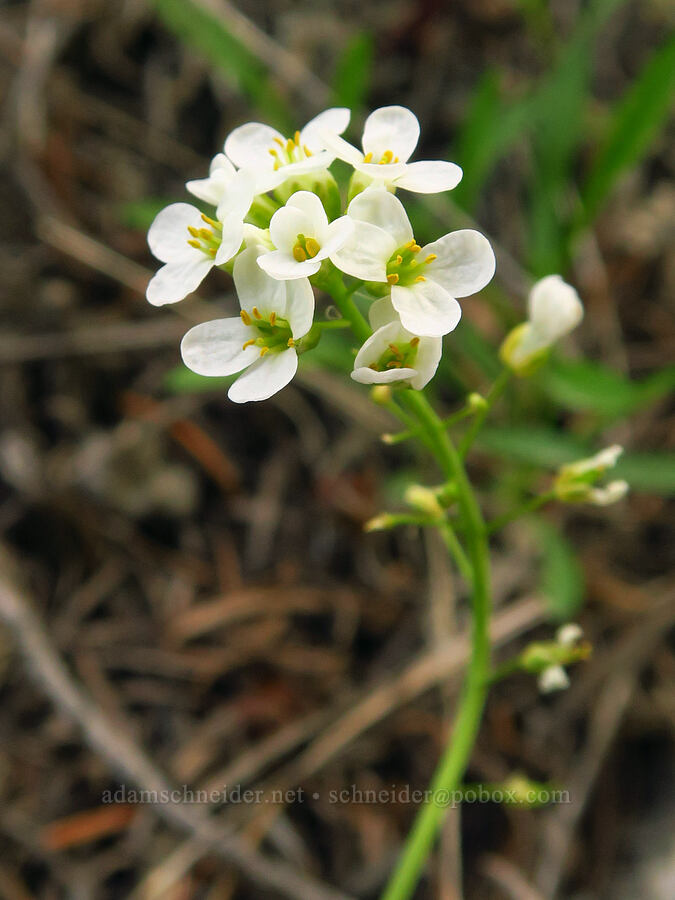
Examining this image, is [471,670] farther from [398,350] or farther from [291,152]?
[291,152]

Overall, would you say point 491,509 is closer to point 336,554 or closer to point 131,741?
point 336,554

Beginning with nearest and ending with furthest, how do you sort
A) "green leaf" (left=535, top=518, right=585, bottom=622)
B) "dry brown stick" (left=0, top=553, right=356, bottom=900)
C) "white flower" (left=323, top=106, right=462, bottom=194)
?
"white flower" (left=323, top=106, right=462, bottom=194), "dry brown stick" (left=0, top=553, right=356, bottom=900), "green leaf" (left=535, top=518, right=585, bottom=622)

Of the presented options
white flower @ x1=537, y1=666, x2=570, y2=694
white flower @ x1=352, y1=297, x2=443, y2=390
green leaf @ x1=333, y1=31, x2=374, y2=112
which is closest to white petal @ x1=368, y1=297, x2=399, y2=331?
white flower @ x1=352, y1=297, x2=443, y2=390

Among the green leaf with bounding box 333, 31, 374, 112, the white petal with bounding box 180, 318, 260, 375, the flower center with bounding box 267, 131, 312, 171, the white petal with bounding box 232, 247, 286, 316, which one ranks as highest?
the green leaf with bounding box 333, 31, 374, 112

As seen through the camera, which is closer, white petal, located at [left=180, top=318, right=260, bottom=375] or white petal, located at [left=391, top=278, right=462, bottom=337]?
white petal, located at [left=391, top=278, right=462, bottom=337]

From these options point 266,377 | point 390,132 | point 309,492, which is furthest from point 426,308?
point 309,492

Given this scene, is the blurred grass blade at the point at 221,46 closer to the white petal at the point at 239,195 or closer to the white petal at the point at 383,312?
the white petal at the point at 239,195

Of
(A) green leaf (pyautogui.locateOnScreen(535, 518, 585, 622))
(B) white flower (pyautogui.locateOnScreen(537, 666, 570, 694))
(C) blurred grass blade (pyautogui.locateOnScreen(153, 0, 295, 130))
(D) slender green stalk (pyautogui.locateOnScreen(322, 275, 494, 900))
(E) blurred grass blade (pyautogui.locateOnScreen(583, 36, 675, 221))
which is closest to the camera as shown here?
(D) slender green stalk (pyautogui.locateOnScreen(322, 275, 494, 900))

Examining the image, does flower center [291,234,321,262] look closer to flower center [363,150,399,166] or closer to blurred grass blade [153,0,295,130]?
flower center [363,150,399,166]
